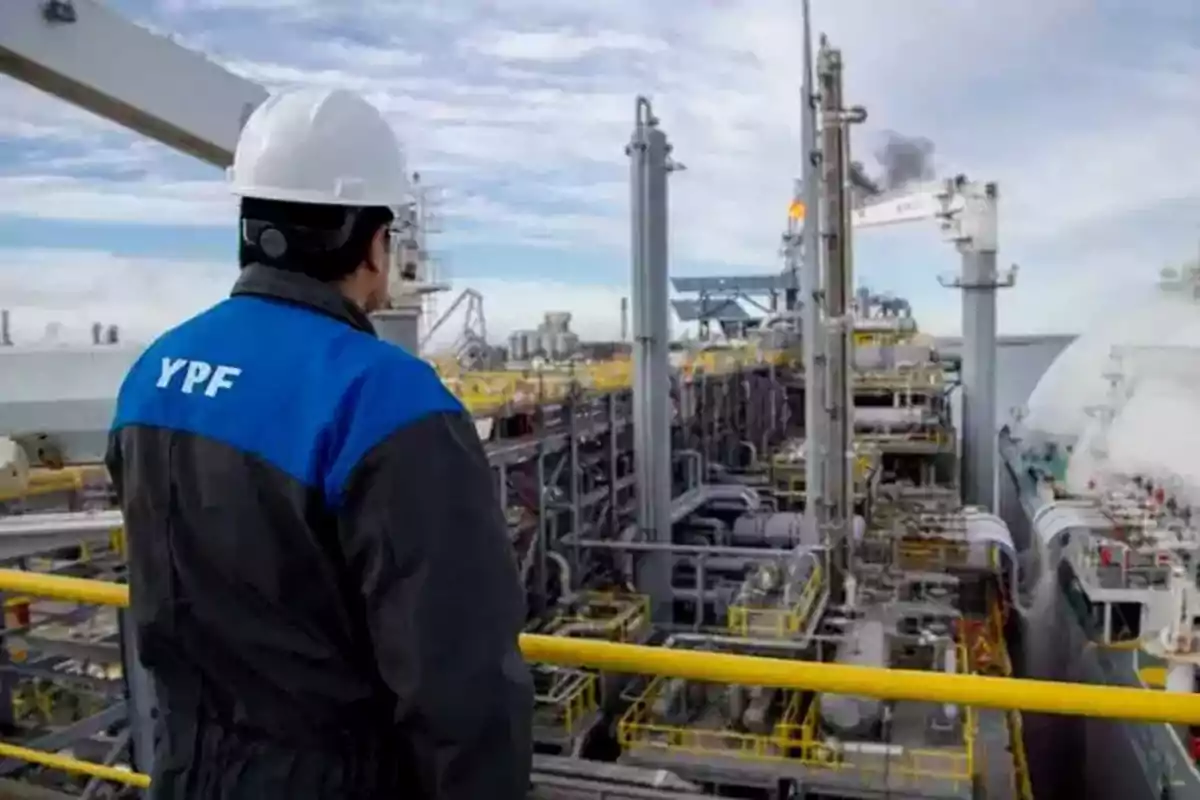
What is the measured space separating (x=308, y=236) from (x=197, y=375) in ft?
0.68

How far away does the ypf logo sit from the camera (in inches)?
43.6

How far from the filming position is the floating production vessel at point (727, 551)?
3.18 meters

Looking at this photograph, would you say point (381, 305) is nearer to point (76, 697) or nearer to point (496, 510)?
point (496, 510)

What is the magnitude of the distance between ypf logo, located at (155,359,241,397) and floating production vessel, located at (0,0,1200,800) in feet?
3.04

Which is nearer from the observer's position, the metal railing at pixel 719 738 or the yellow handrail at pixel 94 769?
the yellow handrail at pixel 94 769

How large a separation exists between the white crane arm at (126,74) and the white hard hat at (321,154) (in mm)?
2356

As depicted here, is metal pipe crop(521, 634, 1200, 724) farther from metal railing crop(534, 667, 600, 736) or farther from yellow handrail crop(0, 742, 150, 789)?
metal railing crop(534, 667, 600, 736)

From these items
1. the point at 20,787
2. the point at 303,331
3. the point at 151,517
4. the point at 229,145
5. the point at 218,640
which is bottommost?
the point at 20,787

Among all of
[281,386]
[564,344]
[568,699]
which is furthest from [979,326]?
[281,386]

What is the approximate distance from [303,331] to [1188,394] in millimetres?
17152

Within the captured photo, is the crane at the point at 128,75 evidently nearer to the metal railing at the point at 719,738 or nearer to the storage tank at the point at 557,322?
the metal railing at the point at 719,738

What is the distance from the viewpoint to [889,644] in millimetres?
7469

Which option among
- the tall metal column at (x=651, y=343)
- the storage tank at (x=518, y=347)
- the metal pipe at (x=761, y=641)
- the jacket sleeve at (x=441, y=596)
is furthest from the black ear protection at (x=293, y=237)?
the storage tank at (x=518, y=347)

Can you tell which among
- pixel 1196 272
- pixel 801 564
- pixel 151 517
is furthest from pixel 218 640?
pixel 1196 272
